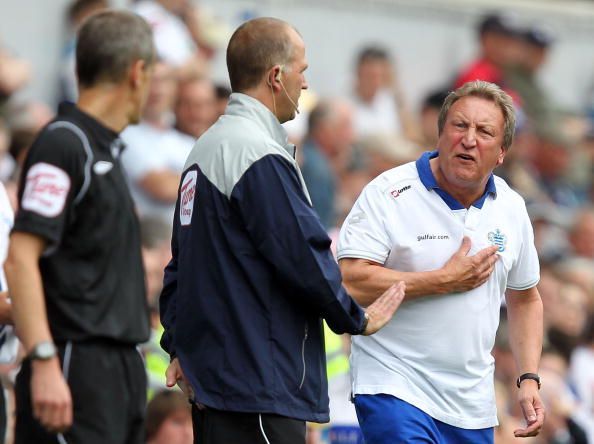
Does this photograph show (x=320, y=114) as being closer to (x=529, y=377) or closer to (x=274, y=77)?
(x=529, y=377)

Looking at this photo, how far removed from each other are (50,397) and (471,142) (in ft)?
7.73

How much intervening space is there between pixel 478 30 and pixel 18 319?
10780mm

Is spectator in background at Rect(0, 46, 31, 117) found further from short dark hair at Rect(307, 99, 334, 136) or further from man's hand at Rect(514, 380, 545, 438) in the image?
man's hand at Rect(514, 380, 545, 438)

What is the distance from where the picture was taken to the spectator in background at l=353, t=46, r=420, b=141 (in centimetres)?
1423

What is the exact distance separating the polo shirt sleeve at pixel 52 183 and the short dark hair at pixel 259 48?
0.77m

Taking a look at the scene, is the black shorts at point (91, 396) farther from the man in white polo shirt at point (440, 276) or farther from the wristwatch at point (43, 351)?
the man in white polo shirt at point (440, 276)

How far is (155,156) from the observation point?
1094cm

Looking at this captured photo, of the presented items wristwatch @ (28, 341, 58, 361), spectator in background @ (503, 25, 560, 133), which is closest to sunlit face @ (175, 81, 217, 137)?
spectator in background @ (503, 25, 560, 133)

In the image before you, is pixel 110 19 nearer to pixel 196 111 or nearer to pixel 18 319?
pixel 18 319

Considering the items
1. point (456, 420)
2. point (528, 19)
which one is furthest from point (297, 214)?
point (528, 19)

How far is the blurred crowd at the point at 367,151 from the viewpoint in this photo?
32.1 feet

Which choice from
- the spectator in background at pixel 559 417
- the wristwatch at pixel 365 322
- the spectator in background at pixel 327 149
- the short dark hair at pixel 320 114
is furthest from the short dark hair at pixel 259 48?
the short dark hair at pixel 320 114

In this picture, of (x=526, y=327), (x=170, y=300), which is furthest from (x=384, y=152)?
(x=170, y=300)

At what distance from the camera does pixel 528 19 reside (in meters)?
16.5
